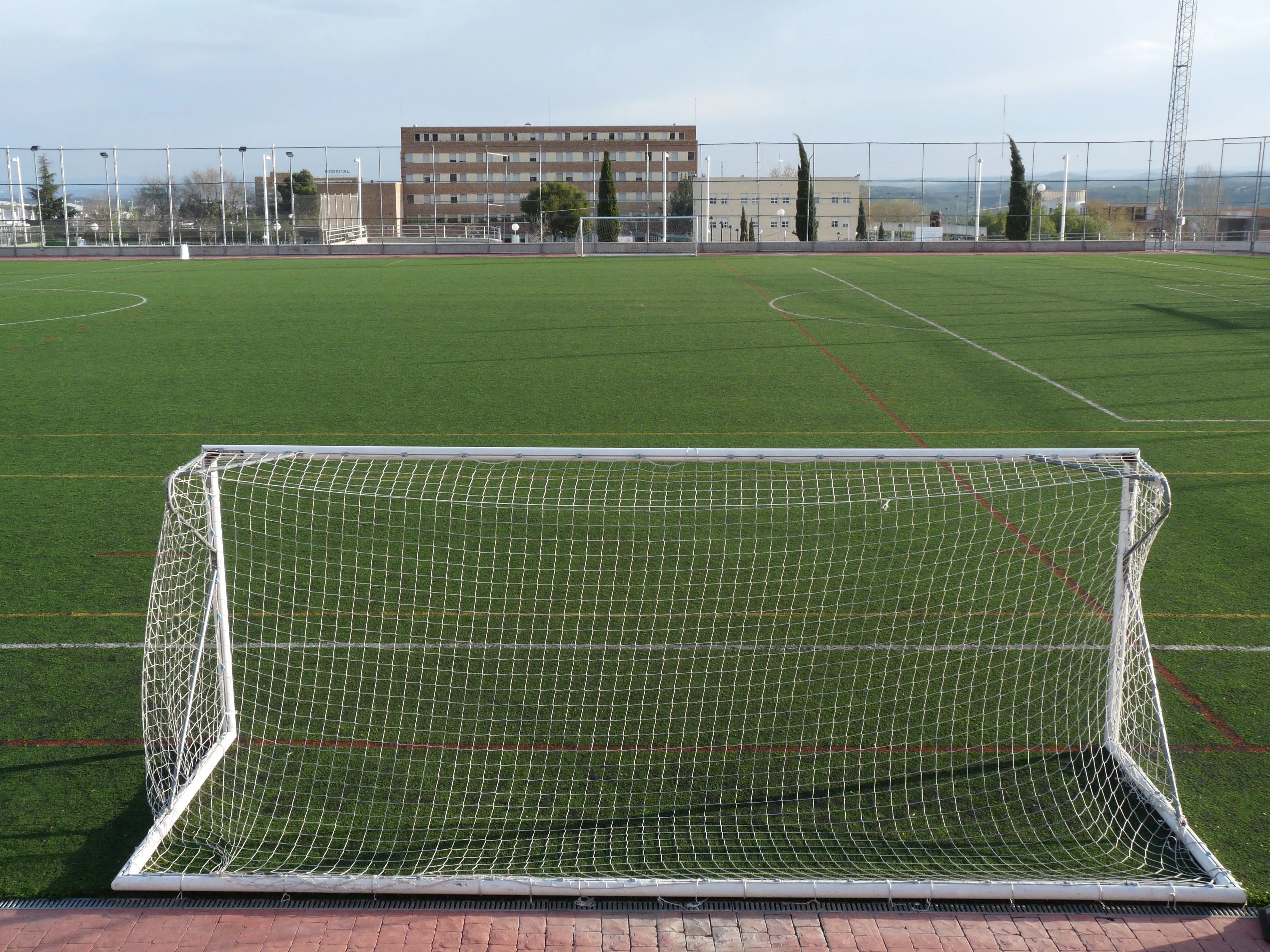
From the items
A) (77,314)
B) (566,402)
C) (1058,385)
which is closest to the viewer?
(566,402)

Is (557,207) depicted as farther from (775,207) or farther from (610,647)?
(610,647)

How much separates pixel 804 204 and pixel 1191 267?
65.1ft

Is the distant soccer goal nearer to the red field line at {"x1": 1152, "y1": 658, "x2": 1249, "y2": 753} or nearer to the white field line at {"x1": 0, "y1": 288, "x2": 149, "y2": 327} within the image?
the white field line at {"x1": 0, "y1": 288, "x2": 149, "y2": 327}

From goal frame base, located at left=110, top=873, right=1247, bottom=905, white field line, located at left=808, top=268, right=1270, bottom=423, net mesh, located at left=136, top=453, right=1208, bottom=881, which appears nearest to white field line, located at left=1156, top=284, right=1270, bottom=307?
white field line, located at left=808, top=268, right=1270, bottom=423

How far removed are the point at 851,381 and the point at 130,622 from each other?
10480mm

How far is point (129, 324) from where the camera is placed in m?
21.7

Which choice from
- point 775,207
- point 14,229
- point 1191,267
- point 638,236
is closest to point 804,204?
point 775,207

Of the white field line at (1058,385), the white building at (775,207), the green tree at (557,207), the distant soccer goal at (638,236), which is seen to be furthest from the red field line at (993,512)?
the green tree at (557,207)

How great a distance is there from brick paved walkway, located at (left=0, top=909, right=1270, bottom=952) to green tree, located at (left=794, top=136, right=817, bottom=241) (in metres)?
48.1

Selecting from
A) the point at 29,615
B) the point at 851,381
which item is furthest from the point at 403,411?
the point at 29,615

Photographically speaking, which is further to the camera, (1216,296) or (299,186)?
(299,186)

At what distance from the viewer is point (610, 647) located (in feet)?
21.9

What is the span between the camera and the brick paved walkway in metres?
4.03

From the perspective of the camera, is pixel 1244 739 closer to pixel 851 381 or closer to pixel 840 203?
pixel 851 381
